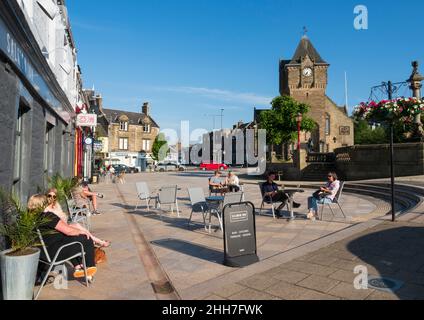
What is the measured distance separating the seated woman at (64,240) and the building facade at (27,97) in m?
1.12

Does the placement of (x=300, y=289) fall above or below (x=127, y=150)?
below

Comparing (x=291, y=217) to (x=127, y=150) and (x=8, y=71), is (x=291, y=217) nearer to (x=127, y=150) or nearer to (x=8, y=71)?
(x=8, y=71)

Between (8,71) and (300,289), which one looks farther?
(8,71)

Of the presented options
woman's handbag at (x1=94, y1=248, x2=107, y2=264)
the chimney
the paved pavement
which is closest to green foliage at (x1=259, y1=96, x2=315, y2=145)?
the paved pavement

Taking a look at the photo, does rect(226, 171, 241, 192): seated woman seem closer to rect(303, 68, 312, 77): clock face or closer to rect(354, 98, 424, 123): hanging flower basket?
rect(354, 98, 424, 123): hanging flower basket

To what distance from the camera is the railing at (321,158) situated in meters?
26.0

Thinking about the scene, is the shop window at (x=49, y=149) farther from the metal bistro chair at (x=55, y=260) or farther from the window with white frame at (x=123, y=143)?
the window with white frame at (x=123, y=143)

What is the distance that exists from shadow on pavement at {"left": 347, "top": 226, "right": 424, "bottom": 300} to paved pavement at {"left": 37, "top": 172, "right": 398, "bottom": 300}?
0.58m

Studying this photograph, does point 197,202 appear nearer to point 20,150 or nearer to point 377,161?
point 20,150
